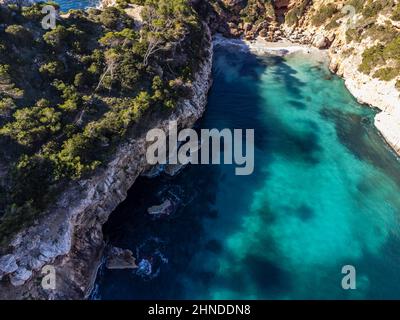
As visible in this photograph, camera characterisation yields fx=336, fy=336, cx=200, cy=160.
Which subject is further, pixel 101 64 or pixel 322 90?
pixel 322 90

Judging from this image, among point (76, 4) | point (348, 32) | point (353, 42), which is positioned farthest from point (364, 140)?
point (76, 4)

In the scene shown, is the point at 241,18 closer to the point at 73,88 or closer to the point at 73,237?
the point at 73,88

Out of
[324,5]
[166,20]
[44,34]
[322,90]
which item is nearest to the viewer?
[44,34]

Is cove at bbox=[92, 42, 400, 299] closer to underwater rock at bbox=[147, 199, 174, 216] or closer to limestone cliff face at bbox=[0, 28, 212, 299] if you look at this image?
underwater rock at bbox=[147, 199, 174, 216]

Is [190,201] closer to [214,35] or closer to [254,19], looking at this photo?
[214,35]
